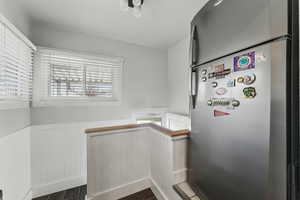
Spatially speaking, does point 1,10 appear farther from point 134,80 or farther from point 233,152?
point 233,152

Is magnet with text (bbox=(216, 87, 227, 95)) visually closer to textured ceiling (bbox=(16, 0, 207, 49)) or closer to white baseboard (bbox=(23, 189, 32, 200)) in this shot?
textured ceiling (bbox=(16, 0, 207, 49))

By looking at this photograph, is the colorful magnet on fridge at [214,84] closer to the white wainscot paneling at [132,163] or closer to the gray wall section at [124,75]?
the white wainscot paneling at [132,163]

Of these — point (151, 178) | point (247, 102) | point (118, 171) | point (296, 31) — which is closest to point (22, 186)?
point (118, 171)

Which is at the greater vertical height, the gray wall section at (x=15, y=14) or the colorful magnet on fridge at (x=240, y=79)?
the gray wall section at (x=15, y=14)

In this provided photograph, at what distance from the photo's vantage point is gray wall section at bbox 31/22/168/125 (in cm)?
175

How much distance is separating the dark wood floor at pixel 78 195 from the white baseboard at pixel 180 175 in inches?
22.2

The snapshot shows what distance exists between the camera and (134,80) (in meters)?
2.35

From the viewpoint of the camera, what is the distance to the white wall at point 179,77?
214 cm

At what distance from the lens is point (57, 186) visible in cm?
174

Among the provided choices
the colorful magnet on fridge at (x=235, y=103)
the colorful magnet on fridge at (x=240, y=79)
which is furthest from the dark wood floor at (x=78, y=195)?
the colorful magnet on fridge at (x=240, y=79)

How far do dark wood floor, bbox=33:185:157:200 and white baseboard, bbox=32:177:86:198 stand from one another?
5cm

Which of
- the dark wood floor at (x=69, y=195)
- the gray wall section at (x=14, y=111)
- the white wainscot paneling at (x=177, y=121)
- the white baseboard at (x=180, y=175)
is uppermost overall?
the gray wall section at (x=14, y=111)

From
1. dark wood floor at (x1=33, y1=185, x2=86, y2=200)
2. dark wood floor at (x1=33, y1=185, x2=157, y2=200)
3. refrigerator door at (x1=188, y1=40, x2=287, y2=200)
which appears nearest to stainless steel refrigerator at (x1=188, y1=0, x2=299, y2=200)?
refrigerator door at (x1=188, y1=40, x2=287, y2=200)

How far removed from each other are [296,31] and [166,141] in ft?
3.76
